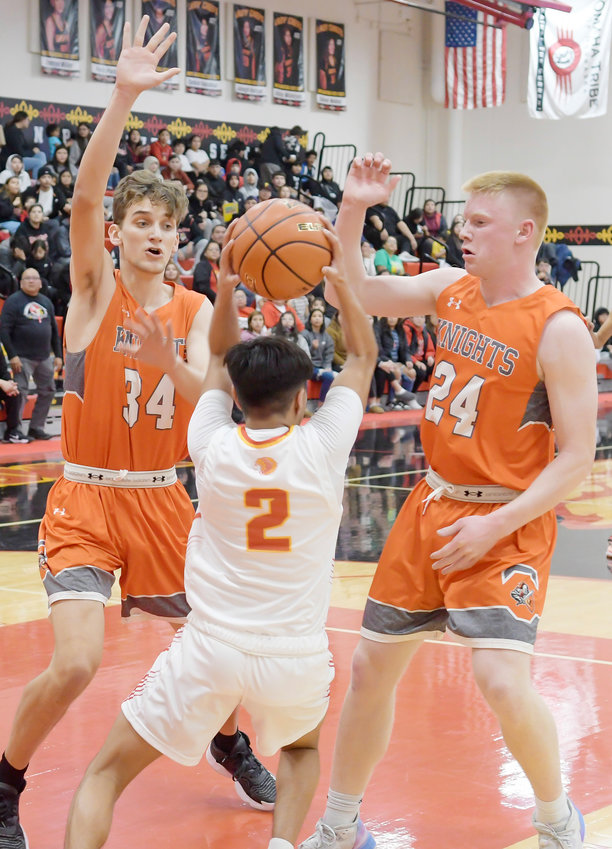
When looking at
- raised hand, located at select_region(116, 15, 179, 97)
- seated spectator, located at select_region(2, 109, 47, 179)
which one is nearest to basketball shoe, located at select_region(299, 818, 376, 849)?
raised hand, located at select_region(116, 15, 179, 97)

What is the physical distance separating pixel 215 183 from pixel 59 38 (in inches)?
138

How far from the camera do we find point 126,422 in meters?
4.21

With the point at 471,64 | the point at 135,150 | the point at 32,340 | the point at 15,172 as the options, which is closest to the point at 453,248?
the point at 471,64

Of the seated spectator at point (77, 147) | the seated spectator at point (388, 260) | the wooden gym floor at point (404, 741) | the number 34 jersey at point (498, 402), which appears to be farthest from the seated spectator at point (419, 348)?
the number 34 jersey at point (498, 402)

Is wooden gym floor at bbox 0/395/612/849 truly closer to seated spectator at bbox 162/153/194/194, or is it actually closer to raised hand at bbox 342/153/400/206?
raised hand at bbox 342/153/400/206

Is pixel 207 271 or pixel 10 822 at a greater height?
pixel 207 271

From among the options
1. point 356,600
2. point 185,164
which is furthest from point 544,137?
point 356,600

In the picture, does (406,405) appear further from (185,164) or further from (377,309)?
(377,309)

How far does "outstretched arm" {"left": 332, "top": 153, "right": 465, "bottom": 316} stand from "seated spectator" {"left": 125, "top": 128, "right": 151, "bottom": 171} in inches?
621

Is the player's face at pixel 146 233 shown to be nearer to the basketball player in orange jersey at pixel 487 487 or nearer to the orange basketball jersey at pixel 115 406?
the orange basketball jersey at pixel 115 406

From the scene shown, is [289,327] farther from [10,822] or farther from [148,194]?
[10,822]

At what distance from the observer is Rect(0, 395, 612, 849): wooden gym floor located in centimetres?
394

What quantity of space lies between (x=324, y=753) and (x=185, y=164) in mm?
16784

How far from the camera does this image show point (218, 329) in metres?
3.44
